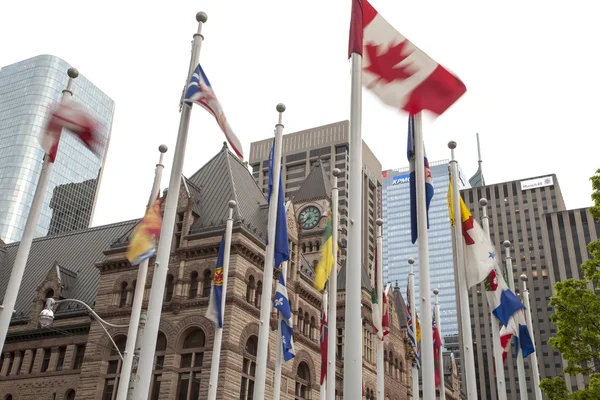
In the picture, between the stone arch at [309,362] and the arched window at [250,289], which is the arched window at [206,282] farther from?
A: the stone arch at [309,362]

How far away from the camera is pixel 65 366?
4331 cm

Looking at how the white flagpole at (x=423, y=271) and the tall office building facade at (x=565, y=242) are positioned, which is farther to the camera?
the tall office building facade at (x=565, y=242)

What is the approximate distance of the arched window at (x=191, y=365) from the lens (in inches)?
1417

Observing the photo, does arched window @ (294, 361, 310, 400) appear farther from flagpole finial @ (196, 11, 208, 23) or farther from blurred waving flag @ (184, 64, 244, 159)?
flagpole finial @ (196, 11, 208, 23)

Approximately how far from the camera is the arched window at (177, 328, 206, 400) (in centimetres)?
3600

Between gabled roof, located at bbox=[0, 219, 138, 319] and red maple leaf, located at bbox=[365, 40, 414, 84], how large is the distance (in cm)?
3632

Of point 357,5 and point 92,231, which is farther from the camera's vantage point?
point 92,231

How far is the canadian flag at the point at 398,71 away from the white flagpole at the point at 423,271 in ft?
4.97

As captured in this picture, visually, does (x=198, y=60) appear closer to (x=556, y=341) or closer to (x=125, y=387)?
(x=125, y=387)

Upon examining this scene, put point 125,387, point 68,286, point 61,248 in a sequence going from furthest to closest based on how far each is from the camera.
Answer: point 61,248 → point 68,286 → point 125,387

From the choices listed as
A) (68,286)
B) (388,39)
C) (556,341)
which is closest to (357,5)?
(388,39)

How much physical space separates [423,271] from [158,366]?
2319cm

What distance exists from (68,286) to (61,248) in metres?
8.50

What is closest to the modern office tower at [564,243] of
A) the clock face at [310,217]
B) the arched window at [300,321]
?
the clock face at [310,217]
